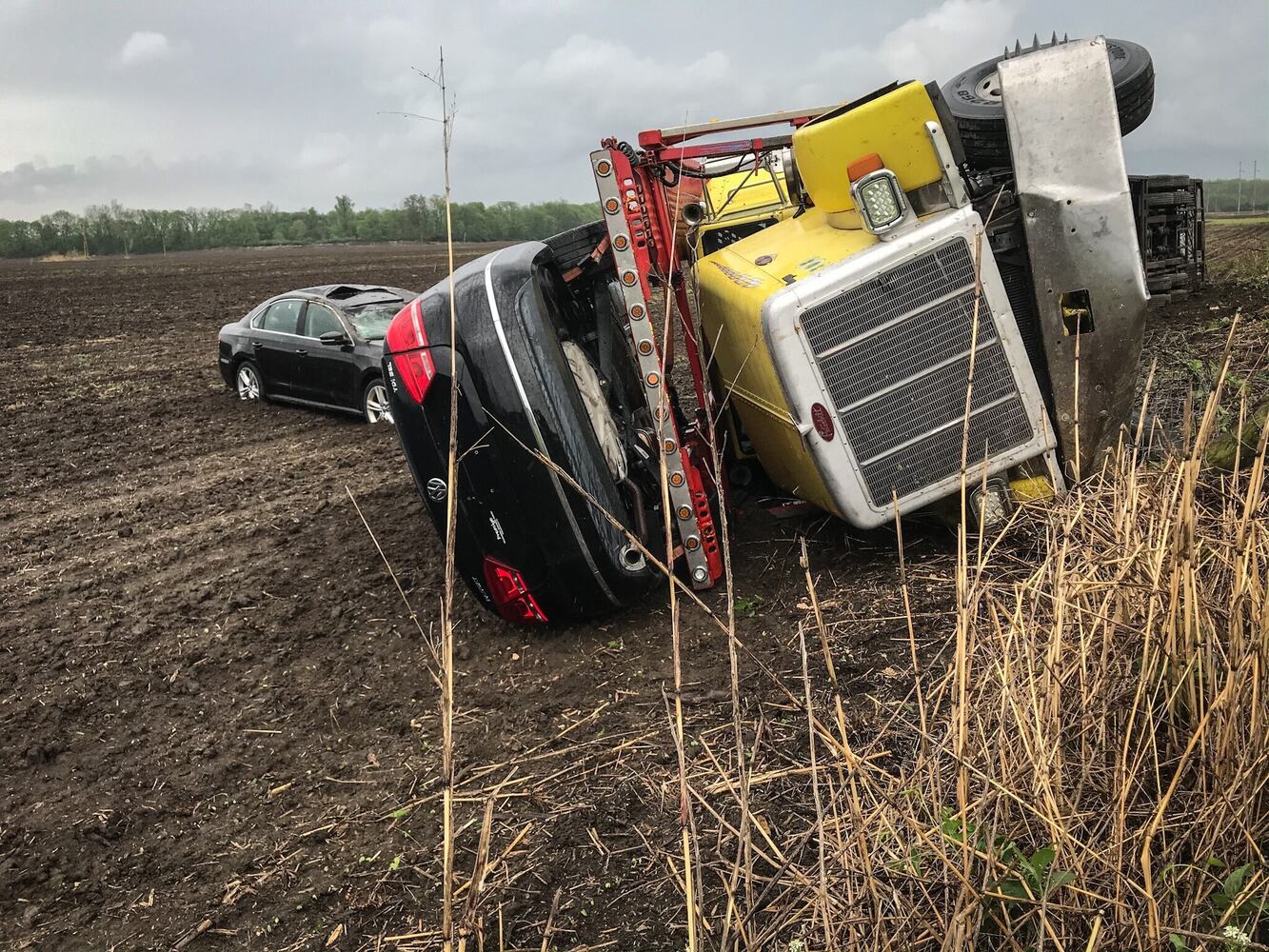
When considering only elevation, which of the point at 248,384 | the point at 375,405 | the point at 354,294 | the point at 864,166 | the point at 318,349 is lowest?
the point at 375,405

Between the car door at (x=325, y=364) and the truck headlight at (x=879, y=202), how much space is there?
23.2 feet

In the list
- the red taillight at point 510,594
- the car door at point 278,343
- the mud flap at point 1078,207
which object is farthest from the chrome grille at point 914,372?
the car door at point 278,343

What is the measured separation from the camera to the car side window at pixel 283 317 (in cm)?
1162

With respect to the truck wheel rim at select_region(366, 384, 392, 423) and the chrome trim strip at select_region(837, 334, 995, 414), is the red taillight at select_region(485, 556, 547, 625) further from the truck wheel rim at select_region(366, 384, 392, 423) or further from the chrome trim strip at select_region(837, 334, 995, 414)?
the truck wheel rim at select_region(366, 384, 392, 423)

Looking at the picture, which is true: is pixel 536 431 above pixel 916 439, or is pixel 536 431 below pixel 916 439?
above

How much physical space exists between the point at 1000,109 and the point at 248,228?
85.0m

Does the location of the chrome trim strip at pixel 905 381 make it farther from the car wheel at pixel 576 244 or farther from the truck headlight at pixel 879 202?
the car wheel at pixel 576 244

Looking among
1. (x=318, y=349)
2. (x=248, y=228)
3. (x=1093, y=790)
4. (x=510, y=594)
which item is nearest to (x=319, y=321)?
(x=318, y=349)

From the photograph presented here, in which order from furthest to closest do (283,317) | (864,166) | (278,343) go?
(283,317)
(278,343)
(864,166)

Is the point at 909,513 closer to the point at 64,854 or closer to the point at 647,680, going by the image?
the point at 647,680

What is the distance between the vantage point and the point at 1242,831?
242 cm

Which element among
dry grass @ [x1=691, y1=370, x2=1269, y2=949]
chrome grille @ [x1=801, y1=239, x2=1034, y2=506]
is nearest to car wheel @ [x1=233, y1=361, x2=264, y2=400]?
chrome grille @ [x1=801, y1=239, x2=1034, y2=506]

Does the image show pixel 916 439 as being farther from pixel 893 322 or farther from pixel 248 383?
pixel 248 383

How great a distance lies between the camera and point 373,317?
11148 mm
